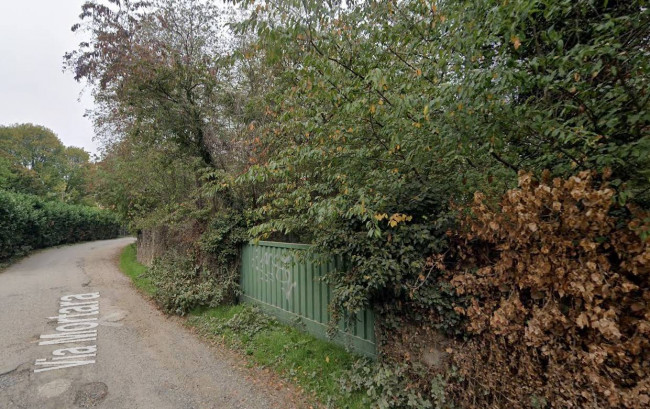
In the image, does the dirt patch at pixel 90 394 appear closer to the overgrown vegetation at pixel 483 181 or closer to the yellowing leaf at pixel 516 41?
the overgrown vegetation at pixel 483 181

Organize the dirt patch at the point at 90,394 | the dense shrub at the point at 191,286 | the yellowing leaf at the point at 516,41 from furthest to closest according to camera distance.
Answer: the dense shrub at the point at 191,286 < the dirt patch at the point at 90,394 < the yellowing leaf at the point at 516,41

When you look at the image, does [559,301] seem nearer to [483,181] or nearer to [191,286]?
[483,181]

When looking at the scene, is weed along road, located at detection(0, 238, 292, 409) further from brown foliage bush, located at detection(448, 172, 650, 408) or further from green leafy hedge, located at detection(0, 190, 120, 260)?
green leafy hedge, located at detection(0, 190, 120, 260)

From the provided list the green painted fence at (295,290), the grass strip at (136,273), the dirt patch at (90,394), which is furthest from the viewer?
the grass strip at (136,273)

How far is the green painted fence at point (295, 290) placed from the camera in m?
4.25

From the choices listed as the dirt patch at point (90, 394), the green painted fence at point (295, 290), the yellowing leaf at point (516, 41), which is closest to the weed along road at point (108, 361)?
the dirt patch at point (90, 394)

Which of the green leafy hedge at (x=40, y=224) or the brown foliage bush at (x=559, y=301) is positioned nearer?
the brown foliage bush at (x=559, y=301)

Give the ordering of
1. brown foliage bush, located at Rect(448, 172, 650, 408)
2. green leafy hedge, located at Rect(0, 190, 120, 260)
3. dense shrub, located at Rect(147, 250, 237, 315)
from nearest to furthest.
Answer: brown foliage bush, located at Rect(448, 172, 650, 408)
dense shrub, located at Rect(147, 250, 237, 315)
green leafy hedge, located at Rect(0, 190, 120, 260)

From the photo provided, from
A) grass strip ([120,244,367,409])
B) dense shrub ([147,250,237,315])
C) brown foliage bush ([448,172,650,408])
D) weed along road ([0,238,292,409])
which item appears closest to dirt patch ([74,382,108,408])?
weed along road ([0,238,292,409])

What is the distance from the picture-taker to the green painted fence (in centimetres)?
425

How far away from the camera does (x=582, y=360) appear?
7.15 ft

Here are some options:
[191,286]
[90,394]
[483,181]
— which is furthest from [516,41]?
[191,286]

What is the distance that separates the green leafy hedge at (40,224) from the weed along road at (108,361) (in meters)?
7.26

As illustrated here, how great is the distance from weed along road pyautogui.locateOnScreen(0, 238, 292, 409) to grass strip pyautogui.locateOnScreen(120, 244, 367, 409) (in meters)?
0.30
